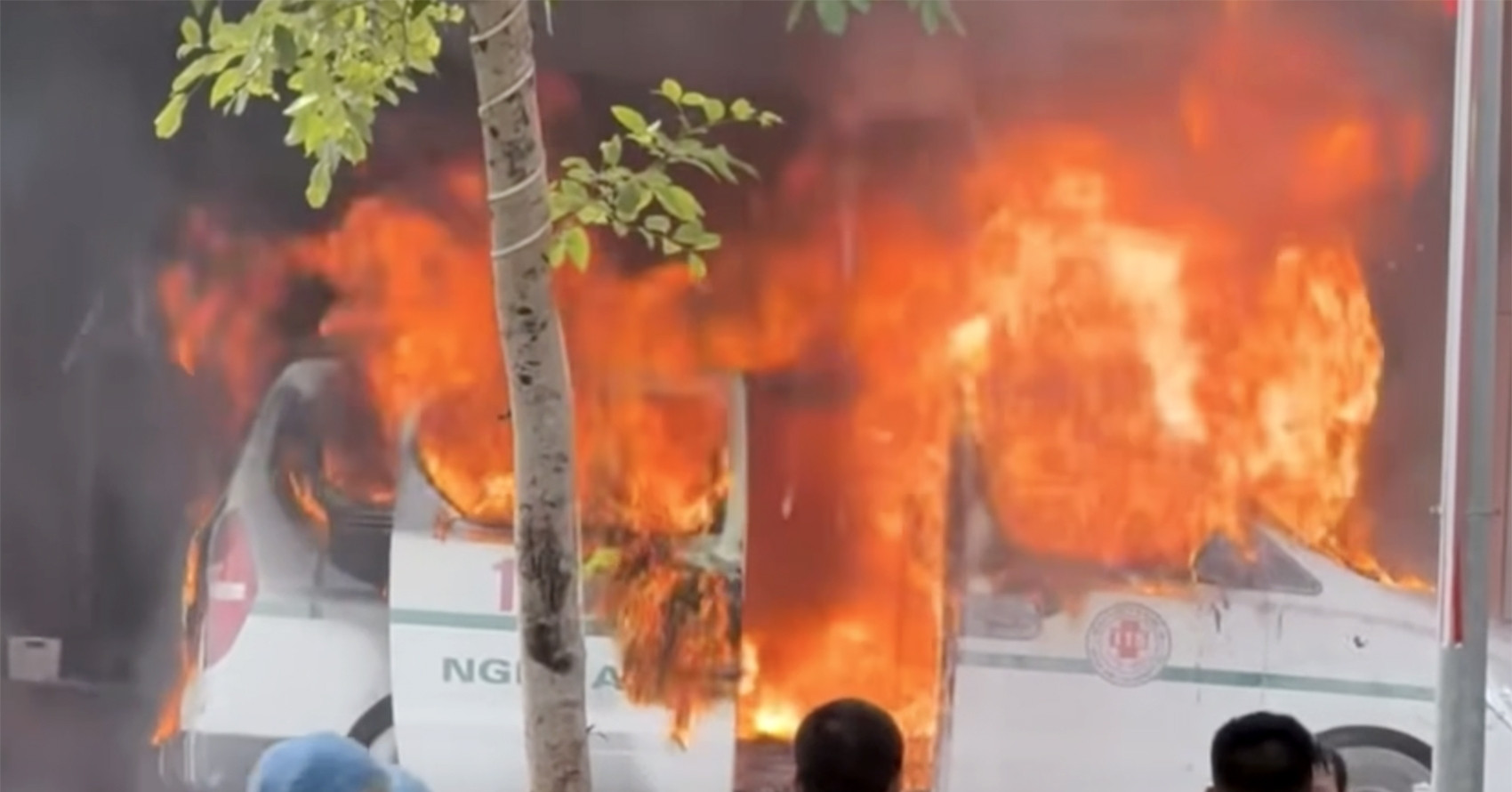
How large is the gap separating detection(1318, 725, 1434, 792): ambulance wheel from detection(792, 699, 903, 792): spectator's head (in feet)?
9.45

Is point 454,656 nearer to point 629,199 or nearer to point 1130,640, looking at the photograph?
point 1130,640

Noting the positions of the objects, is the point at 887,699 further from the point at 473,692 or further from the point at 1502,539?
the point at 1502,539

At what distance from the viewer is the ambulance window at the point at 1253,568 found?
18.0ft

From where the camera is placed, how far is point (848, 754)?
3002 mm

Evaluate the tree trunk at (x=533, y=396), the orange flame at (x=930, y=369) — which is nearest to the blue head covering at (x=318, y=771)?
the tree trunk at (x=533, y=396)

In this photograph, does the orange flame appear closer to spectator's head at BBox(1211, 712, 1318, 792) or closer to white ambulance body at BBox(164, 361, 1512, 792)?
white ambulance body at BBox(164, 361, 1512, 792)

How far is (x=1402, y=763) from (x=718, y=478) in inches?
92.3

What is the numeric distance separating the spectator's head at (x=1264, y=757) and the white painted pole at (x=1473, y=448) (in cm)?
106

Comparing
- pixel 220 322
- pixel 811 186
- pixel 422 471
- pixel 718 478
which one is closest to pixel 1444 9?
pixel 811 186

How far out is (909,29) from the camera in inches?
224

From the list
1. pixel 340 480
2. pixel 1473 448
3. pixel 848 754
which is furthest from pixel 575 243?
pixel 340 480

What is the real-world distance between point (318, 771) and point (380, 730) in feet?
9.19

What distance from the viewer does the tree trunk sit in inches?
130

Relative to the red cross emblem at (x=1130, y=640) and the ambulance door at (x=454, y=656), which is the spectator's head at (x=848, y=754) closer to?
the red cross emblem at (x=1130, y=640)
